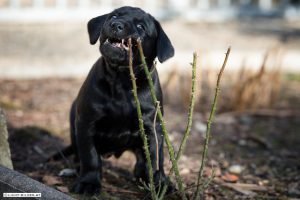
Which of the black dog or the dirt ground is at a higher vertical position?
the black dog

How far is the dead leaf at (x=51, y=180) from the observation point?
380 cm

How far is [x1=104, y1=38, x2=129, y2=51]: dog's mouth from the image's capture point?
135 inches

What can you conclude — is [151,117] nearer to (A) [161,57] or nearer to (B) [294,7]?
(A) [161,57]

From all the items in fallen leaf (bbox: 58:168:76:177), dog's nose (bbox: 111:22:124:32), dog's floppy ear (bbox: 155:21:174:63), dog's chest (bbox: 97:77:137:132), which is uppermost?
dog's nose (bbox: 111:22:124:32)

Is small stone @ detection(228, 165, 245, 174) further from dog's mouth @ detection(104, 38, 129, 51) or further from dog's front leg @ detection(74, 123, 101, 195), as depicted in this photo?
dog's mouth @ detection(104, 38, 129, 51)

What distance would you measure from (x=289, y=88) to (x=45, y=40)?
326 centimetres

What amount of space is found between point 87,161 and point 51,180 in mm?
A: 366

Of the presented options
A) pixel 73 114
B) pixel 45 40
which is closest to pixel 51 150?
pixel 73 114

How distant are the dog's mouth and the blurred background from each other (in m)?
0.89

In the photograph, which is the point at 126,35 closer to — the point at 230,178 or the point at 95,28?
the point at 95,28

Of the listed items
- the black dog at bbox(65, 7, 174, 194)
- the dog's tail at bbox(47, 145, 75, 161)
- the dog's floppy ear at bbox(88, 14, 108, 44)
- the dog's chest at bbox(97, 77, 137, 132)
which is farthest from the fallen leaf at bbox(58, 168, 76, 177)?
the dog's floppy ear at bbox(88, 14, 108, 44)

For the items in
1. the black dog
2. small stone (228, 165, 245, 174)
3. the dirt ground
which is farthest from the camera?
small stone (228, 165, 245, 174)

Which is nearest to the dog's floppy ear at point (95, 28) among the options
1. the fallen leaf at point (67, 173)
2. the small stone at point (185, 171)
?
the fallen leaf at point (67, 173)

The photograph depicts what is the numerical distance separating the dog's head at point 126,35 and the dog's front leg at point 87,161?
44 centimetres
